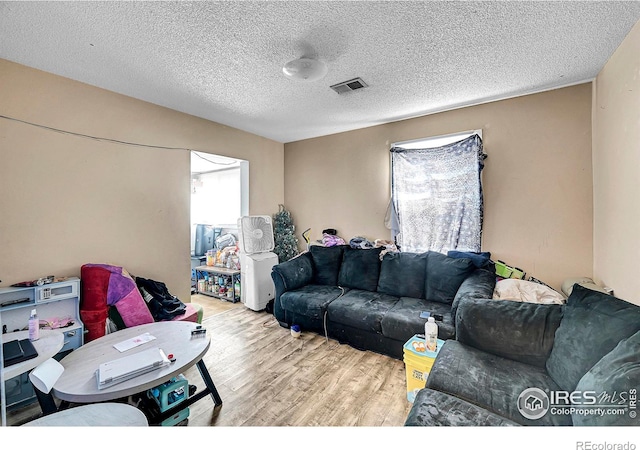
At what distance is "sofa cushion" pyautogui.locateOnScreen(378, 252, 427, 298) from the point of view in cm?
278

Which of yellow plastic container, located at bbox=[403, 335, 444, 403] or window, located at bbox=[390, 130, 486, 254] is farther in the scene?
window, located at bbox=[390, 130, 486, 254]

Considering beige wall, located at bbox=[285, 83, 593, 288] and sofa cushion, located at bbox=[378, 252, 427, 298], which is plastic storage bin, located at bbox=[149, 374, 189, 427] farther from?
Result: beige wall, located at bbox=[285, 83, 593, 288]

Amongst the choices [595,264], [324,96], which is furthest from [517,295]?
[324,96]

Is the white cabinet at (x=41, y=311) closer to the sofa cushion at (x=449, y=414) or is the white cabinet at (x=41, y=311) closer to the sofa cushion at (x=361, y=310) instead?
the sofa cushion at (x=361, y=310)

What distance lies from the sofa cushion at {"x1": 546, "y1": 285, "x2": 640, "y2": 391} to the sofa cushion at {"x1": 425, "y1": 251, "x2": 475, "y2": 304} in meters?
1.07

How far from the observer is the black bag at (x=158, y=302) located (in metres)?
2.41

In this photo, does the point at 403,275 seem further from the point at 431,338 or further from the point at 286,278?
the point at 286,278

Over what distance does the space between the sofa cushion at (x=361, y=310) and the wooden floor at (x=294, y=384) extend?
0.93ft

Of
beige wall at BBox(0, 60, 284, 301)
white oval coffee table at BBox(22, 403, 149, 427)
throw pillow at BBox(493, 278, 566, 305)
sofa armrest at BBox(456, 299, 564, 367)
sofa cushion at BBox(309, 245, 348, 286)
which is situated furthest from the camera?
sofa cushion at BBox(309, 245, 348, 286)

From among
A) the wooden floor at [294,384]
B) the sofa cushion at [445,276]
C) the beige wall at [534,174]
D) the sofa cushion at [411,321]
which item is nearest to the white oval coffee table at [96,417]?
the wooden floor at [294,384]

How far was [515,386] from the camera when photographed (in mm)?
1321

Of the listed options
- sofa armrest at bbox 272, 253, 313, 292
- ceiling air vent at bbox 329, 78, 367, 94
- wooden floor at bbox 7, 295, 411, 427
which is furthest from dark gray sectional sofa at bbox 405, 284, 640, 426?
ceiling air vent at bbox 329, 78, 367, 94

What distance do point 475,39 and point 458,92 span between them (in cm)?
88

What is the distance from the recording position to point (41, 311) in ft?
6.63
